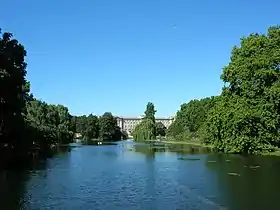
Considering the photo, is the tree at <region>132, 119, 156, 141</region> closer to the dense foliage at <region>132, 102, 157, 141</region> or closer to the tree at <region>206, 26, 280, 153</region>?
the dense foliage at <region>132, 102, 157, 141</region>

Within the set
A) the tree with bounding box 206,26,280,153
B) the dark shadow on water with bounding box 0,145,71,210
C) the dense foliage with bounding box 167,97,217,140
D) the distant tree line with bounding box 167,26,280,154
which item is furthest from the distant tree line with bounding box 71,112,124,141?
the dark shadow on water with bounding box 0,145,71,210

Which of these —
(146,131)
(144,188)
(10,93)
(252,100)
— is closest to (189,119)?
(146,131)

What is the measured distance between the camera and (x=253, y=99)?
6019cm

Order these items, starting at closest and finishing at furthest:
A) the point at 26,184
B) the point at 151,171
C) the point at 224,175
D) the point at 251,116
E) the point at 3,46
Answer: the point at 26,184, the point at 224,175, the point at 151,171, the point at 3,46, the point at 251,116

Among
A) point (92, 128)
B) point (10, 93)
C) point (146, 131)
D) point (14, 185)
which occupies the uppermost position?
point (92, 128)

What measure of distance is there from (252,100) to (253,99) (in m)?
0.18

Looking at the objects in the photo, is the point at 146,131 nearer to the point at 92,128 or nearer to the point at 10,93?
the point at 92,128

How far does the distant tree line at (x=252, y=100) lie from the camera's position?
191 feet

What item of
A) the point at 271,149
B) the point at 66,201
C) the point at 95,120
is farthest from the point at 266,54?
the point at 95,120

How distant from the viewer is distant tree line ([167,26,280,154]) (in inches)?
2293

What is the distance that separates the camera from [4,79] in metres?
41.7

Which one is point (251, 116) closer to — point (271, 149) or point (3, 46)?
point (271, 149)

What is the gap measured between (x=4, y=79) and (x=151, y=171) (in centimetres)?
1503

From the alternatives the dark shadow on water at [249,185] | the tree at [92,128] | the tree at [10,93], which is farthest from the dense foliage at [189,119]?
the dark shadow on water at [249,185]
